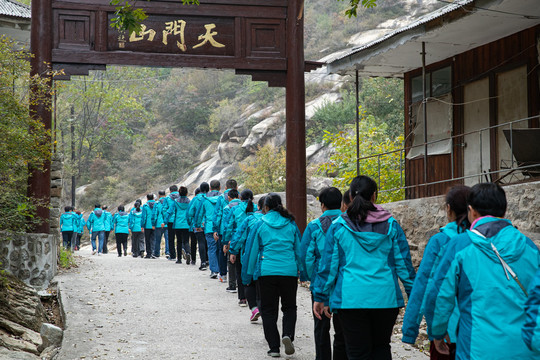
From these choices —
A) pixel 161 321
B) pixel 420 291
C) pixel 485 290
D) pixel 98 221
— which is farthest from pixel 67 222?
pixel 485 290

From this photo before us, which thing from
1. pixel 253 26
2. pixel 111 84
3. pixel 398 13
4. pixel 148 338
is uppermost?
pixel 398 13

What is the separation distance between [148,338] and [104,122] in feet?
114

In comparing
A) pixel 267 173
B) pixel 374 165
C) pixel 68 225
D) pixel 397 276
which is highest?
pixel 267 173

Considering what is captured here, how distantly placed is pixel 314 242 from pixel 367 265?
1.45 meters

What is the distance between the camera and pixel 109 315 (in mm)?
9734

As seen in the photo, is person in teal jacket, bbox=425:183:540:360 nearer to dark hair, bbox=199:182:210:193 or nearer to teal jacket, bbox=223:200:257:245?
teal jacket, bbox=223:200:257:245

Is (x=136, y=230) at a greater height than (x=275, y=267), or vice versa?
(x=275, y=267)

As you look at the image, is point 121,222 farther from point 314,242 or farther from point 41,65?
point 314,242

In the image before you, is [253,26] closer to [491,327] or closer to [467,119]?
[467,119]

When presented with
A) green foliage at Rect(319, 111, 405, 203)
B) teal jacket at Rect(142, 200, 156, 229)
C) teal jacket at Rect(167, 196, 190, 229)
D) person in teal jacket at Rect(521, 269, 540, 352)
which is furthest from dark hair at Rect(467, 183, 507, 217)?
teal jacket at Rect(142, 200, 156, 229)

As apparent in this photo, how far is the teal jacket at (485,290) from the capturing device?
370cm

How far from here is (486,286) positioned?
3.80 m

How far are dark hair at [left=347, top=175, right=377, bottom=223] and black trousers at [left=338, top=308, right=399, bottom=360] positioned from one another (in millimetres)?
763

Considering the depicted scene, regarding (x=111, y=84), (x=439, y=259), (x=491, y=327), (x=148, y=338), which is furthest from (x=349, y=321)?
(x=111, y=84)
